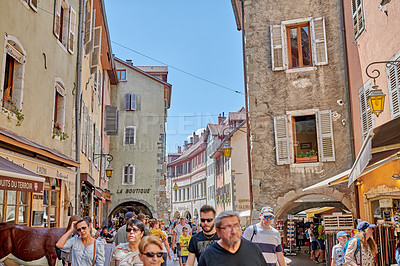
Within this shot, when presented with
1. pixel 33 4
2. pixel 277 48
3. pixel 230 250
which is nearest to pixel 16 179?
pixel 230 250

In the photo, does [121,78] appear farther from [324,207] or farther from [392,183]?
[392,183]

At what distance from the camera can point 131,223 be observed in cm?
523

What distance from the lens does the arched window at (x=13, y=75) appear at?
364 inches

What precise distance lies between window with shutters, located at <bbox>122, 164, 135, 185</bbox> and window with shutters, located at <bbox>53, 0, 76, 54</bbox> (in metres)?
17.4

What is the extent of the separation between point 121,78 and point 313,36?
19.3 metres

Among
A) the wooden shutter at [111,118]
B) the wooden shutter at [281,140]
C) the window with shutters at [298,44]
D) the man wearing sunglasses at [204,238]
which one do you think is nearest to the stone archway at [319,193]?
the wooden shutter at [281,140]

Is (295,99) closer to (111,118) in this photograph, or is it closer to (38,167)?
(38,167)

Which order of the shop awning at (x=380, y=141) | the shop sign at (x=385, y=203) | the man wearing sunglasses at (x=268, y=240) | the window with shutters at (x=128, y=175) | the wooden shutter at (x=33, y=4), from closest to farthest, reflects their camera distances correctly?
the man wearing sunglasses at (x=268, y=240) < the shop awning at (x=380, y=141) < the wooden shutter at (x=33, y=4) < the shop sign at (x=385, y=203) < the window with shutters at (x=128, y=175)

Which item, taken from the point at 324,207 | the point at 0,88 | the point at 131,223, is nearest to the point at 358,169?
the point at 131,223

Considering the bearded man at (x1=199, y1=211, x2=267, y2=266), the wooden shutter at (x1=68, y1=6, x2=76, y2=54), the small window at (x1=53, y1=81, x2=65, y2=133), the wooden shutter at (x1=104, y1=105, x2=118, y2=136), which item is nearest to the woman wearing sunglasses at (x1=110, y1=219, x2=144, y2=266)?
the bearded man at (x1=199, y1=211, x2=267, y2=266)

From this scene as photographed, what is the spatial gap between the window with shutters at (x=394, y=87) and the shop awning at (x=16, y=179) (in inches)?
291

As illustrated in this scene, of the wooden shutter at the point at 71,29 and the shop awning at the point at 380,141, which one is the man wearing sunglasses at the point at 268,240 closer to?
the shop awning at the point at 380,141

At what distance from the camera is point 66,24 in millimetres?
13781

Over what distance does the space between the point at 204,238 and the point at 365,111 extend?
897cm
